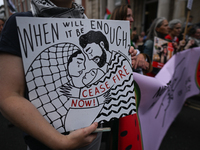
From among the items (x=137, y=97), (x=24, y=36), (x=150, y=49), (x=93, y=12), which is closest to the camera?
(x=24, y=36)

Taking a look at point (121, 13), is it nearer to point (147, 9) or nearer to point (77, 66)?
point (77, 66)

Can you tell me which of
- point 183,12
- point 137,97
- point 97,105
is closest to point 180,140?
point 137,97

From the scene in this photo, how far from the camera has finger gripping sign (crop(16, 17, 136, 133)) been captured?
544mm

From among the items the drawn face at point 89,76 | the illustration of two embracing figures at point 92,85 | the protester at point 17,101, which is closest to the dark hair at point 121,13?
the illustration of two embracing figures at point 92,85

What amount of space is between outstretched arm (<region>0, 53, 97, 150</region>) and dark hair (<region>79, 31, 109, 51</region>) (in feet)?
0.88

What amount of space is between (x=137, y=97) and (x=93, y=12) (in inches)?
538

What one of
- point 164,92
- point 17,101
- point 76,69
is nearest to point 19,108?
point 17,101

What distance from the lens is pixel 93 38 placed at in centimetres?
65

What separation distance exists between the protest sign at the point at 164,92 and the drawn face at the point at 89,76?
442mm

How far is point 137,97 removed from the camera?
106 cm

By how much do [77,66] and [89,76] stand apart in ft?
0.24

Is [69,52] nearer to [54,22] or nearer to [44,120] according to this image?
[54,22]

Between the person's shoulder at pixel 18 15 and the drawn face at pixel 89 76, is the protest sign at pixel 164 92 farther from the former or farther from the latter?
the person's shoulder at pixel 18 15

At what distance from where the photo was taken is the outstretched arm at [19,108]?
504mm
